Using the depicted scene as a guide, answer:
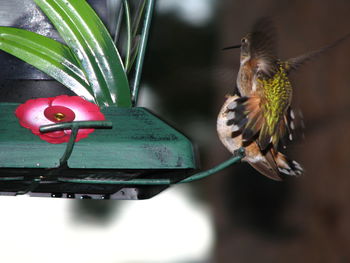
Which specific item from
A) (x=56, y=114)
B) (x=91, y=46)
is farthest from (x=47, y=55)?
(x=56, y=114)

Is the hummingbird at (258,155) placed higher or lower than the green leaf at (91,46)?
lower

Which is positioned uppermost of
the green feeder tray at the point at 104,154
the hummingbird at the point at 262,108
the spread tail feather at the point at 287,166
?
the hummingbird at the point at 262,108

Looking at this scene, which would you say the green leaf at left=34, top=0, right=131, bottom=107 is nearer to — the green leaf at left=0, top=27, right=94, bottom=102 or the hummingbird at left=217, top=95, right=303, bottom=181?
the green leaf at left=0, top=27, right=94, bottom=102

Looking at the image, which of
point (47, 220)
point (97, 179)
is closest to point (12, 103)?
point (97, 179)

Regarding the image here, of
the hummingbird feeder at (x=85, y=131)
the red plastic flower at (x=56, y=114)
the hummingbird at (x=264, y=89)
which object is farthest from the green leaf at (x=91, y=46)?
the hummingbird at (x=264, y=89)

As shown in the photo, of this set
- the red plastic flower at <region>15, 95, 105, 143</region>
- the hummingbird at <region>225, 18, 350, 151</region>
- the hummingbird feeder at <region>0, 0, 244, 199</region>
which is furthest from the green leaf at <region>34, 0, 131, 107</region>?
the hummingbird at <region>225, 18, 350, 151</region>

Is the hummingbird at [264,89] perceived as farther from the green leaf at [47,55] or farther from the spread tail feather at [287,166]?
the green leaf at [47,55]

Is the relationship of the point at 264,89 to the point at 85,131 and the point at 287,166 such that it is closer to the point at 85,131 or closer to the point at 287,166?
the point at 287,166
